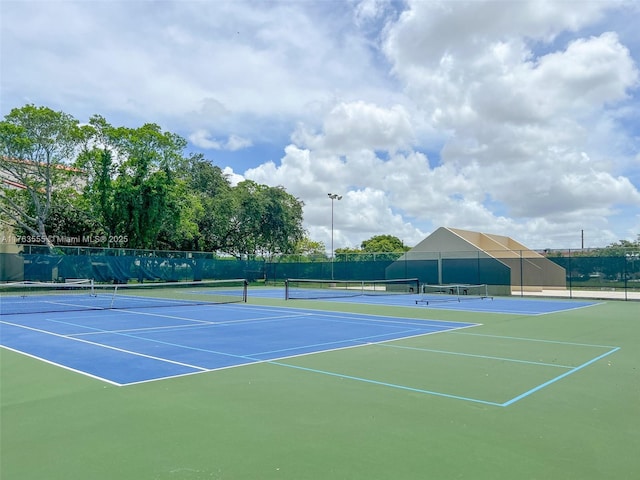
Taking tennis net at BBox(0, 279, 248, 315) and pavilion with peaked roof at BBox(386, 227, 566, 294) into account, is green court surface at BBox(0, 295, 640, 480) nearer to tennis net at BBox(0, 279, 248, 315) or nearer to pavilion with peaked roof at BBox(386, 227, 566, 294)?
tennis net at BBox(0, 279, 248, 315)

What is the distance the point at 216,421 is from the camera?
4.84 metres

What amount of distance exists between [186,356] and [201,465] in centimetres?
472

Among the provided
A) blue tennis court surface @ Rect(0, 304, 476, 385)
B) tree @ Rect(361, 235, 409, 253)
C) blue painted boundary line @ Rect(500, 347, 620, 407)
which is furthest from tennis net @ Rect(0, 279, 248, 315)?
tree @ Rect(361, 235, 409, 253)

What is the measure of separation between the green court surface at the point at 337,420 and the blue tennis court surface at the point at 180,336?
22.4 inches

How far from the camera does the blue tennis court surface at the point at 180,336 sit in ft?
25.2

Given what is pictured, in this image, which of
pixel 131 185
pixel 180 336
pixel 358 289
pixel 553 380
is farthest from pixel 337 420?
pixel 131 185

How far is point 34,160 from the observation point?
34656 millimetres

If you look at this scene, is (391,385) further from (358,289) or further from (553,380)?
(358,289)

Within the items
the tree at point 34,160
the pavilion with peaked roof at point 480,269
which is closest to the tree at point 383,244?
the pavilion with peaked roof at point 480,269

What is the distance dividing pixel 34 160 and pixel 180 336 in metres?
30.1

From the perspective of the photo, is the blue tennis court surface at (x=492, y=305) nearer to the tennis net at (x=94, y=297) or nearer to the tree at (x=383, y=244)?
the tennis net at (x=94, y=297)

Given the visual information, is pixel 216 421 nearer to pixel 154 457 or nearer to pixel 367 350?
pixel 154 457

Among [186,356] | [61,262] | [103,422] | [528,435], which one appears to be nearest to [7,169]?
[61,262]

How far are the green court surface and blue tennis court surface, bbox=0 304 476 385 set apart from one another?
57 cm
